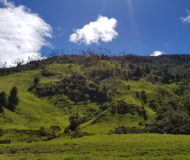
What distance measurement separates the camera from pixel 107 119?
417 ft

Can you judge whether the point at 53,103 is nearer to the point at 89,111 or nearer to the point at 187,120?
the point at 89,111

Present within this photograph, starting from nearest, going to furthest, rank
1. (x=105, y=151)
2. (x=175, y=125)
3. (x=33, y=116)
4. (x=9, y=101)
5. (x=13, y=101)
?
(x=105, y=151) < (x=175, y=125) < (x=9, y=101) < (x=33, y=116) < (x=13, y=101)

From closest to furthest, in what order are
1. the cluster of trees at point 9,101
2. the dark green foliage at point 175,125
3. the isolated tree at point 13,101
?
the dark green foliage at point 175,125
the cluster of trees at point 9,101
the isolated tree at point 13,101

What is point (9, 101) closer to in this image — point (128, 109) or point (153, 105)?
point (128, 109)

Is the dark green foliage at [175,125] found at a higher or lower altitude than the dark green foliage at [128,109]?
lower

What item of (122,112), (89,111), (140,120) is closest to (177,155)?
(140,120)

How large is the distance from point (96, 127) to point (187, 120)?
4881 cm

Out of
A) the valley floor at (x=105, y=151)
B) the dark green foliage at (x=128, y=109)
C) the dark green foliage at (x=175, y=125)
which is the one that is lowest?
the valley floor at (x=105, y=151)

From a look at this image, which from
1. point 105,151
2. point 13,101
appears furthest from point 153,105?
point 105,151

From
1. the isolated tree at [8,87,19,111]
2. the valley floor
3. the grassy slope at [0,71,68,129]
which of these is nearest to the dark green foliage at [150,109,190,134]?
the valley floor

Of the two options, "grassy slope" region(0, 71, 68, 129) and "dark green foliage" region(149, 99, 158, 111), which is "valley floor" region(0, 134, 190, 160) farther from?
"dark green foliage" region(149, 99, 158, 111)

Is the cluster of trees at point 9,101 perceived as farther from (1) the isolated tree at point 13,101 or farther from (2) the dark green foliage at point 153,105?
(2) the dark green foliage at point 153,105

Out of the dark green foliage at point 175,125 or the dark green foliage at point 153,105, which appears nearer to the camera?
the dark green foliage at point 175,125

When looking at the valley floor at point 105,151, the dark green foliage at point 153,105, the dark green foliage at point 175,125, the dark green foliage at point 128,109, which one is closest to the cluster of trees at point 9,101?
the dark green foliage at point 128,109
